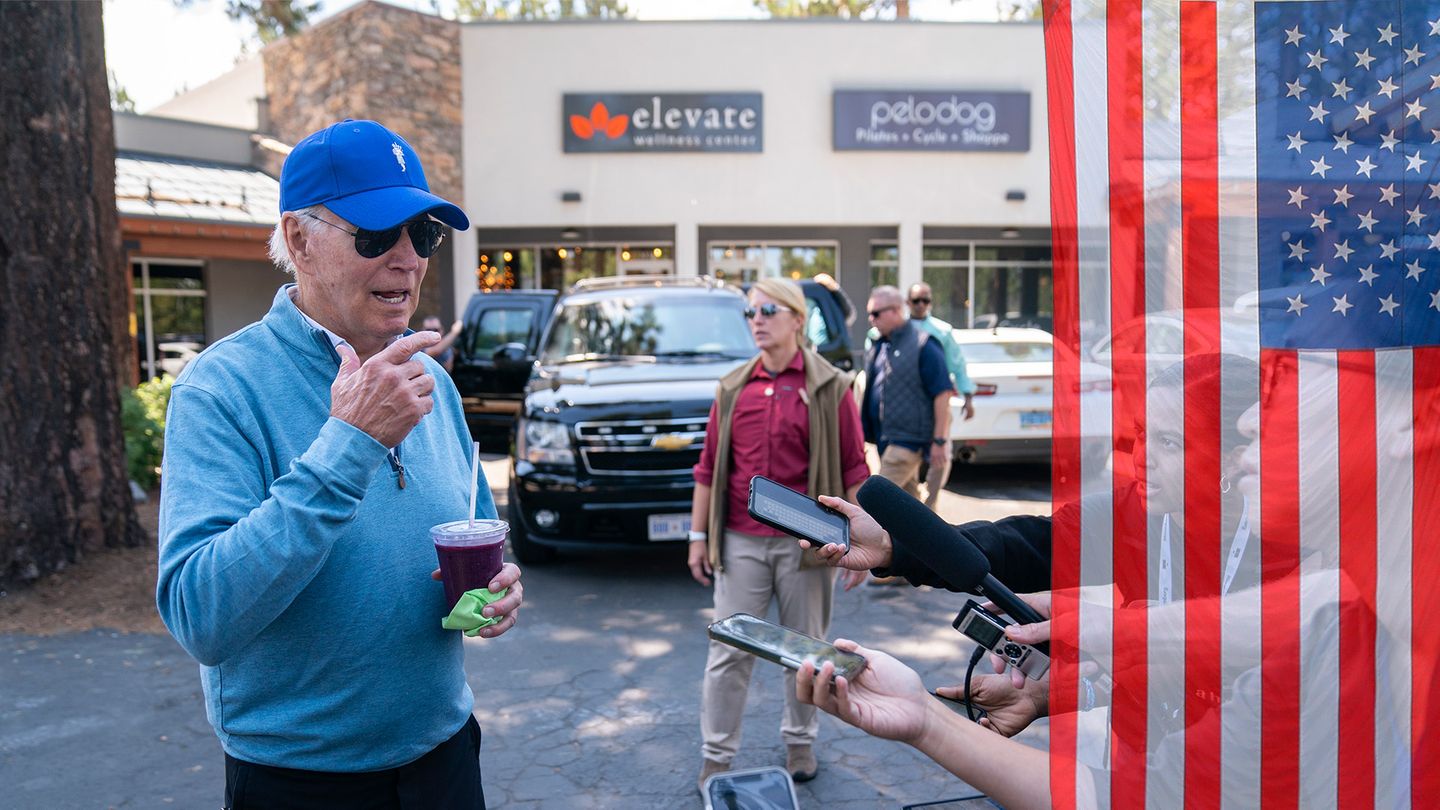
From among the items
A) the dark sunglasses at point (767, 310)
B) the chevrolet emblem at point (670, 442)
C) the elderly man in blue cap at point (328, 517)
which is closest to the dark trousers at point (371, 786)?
the elderly man in blue cap at point (328, 517)

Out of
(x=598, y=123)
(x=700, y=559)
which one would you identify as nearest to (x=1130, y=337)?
(x=700, y=559)

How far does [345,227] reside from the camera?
1.85 meters

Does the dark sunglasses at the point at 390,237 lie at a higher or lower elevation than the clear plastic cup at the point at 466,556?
higher

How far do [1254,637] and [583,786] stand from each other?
3.03m

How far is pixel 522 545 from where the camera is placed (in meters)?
7.29

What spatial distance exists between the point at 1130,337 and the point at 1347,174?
37 cm

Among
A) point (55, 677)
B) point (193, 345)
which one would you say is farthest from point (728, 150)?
point (55, 677)

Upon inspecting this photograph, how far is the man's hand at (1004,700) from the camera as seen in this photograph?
6.53ft

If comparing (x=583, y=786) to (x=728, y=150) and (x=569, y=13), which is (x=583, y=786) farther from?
(x=569, y=13)

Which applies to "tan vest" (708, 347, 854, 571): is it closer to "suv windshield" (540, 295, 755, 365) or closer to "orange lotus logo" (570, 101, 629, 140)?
"suv windshield" (540, 295, 755, 365)

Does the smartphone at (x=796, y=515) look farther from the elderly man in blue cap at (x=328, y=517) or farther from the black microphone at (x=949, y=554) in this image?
the elderly man in blue cap at (x=328, y=517)

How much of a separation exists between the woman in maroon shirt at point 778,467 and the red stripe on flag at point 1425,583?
8.43 ft

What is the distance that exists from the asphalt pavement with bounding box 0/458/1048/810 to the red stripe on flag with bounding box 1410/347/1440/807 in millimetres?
2579

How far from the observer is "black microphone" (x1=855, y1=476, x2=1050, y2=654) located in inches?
68.8
